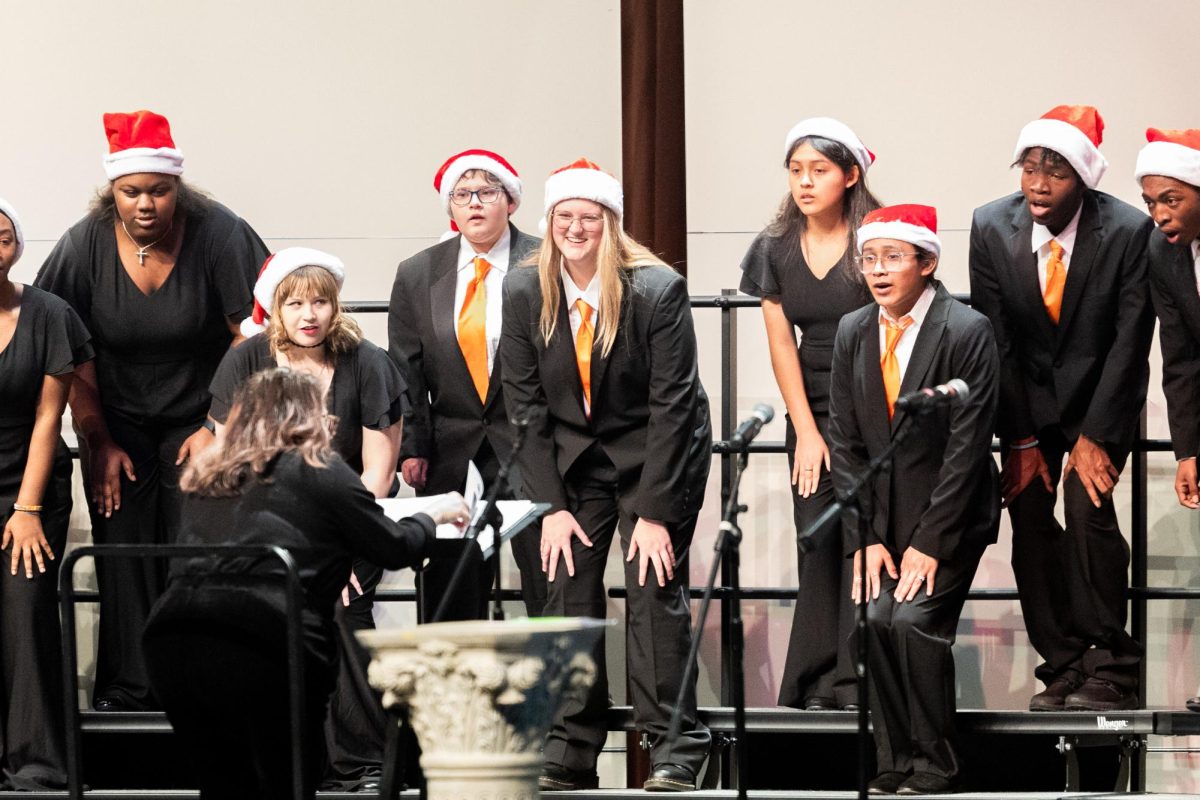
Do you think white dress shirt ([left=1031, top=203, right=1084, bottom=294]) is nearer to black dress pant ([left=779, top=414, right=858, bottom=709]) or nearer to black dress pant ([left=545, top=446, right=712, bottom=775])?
black dress pant ([left=779, top=414, right=858, bottom=709])

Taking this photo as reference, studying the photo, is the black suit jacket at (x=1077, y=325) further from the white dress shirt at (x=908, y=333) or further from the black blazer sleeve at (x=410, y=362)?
the black blazer sleeve at (x=410, y=362)

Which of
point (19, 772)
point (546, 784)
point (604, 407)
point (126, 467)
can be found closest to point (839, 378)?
point (604, 407)

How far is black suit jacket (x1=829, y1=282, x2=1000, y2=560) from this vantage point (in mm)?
4352

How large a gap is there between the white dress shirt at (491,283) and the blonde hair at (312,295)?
374mm

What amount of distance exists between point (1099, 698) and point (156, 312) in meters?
2.86

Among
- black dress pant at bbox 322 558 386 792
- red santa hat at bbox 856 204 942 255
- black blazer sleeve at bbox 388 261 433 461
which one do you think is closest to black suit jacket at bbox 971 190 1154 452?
red santa hat at bbox 856 204 942 255

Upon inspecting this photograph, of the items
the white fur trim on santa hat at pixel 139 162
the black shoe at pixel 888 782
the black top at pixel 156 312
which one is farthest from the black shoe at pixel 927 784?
the white fur trim on santa hat at pixel 139 162

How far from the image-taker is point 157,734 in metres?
5.04

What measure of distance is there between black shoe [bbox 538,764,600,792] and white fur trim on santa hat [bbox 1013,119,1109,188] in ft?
6.70

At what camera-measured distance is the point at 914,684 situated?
430 cm

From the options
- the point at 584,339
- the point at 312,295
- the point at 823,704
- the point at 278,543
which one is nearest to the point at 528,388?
the point at 584,339

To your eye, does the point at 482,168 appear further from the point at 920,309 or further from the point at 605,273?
the point at 920,309

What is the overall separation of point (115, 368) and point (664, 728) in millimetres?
1985

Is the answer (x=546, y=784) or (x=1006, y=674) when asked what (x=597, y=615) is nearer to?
(x=546, y=784)
